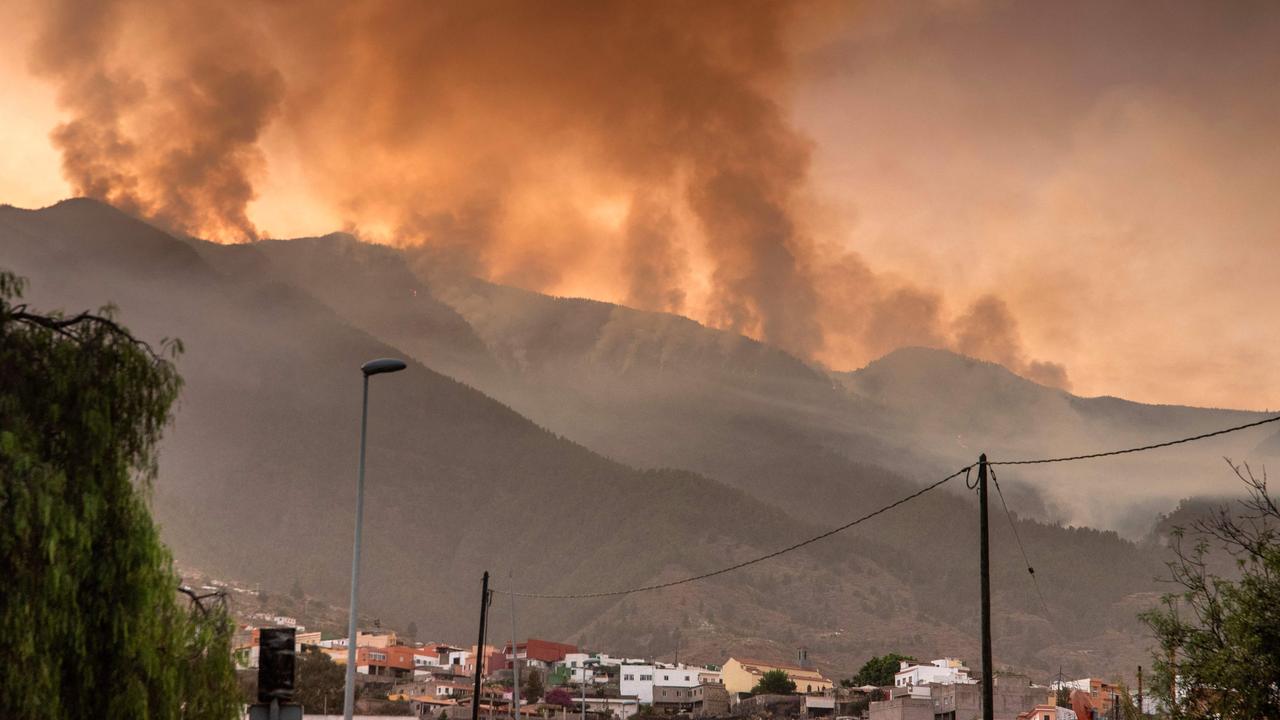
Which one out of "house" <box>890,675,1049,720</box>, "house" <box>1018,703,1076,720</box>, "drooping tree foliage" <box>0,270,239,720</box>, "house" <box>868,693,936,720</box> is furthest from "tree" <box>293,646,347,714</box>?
"drooping tree foliage" <box>0,270,239,720</box>

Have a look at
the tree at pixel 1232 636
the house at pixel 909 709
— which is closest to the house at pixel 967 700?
the house at pixel 909 709

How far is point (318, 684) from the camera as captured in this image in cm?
16162

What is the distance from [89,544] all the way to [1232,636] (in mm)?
25749

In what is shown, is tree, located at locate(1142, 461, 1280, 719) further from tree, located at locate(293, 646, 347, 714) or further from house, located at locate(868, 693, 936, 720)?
tree, located at locate(293, 646, 347, 714)

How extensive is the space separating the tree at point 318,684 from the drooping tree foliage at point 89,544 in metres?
129

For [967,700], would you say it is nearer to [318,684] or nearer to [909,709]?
[909,709]

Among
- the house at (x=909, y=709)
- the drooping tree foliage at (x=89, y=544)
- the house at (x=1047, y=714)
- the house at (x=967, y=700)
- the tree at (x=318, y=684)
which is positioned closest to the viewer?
the drooping tree foliage at (x=89, y=544)

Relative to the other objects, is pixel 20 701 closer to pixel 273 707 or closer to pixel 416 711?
pixel 273 707

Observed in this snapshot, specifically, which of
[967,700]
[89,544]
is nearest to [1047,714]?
[967,700]

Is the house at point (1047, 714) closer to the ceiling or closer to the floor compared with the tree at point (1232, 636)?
closer to the floor

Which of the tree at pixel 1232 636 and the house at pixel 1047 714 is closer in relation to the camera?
the tree at pixel 1232 636

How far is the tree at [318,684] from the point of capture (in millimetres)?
155750

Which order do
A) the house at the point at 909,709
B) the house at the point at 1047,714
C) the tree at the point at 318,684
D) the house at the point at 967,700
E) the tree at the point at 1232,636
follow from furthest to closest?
the tree at the point at 318,684 < the house at the point at 1047,714 < the house at the point at 967,700 < the house at the point at 909,709 < the tree at the point at 1232,636

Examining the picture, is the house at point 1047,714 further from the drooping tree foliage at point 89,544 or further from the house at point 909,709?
the drooping tree foliage at point 89,544
